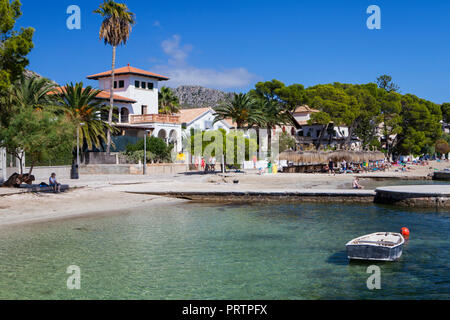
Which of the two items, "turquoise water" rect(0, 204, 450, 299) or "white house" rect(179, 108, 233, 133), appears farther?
"white house" rect(179, 108, 233, 133)

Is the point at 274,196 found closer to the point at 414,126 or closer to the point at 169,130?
the point at 169,130

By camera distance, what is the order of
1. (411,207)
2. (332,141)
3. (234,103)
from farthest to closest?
(332,141), (234,103), (411,207)

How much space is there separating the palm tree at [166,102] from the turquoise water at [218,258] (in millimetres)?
49842

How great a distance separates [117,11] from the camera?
4841 cm

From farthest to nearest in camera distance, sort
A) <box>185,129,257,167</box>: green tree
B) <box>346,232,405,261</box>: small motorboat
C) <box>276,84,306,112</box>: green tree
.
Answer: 1. <box>276,84,306,112</box>: green tree
2. <box>185,129,257,167</box>: green tree
3. <box>346,232,405,261</box>: small motorboat

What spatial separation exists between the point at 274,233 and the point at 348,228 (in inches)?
128

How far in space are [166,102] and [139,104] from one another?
43.5ft

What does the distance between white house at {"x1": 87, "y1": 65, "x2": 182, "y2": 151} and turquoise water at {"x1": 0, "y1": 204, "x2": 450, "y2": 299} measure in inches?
1268

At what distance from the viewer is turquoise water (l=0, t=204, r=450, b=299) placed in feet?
36.5

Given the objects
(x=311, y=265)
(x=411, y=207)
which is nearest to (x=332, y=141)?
(x=411, y=207)

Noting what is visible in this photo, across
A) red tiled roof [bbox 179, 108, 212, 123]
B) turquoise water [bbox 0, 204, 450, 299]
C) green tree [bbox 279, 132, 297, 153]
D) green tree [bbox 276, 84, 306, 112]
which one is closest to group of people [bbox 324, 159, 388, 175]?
green tree [bbox 279, 132, 297, 153]

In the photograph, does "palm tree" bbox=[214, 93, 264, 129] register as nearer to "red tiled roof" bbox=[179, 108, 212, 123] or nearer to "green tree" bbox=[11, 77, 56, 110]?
"red tiled roof" bbox=[179, 108, 212, 123]
